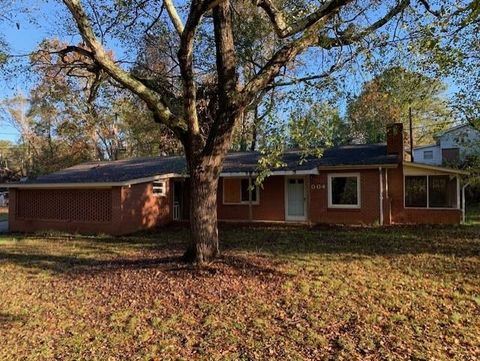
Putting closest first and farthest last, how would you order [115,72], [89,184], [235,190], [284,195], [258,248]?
[115,72] → [258,248] → [89,184] → [284,195] → [235,190]

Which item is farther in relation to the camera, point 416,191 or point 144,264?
point 416,191

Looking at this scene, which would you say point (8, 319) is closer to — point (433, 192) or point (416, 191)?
point (416, 191)

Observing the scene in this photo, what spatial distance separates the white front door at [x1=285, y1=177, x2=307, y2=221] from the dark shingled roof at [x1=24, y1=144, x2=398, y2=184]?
959mm

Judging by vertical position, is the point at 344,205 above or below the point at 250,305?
above

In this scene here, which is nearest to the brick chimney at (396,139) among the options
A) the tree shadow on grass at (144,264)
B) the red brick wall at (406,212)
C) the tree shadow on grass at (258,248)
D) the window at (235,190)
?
the red brick wall at (406,212)

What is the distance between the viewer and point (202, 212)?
870 centimetres

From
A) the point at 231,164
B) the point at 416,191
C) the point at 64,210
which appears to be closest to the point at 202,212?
the point at 231,164

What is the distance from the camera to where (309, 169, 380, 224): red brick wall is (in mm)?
18016

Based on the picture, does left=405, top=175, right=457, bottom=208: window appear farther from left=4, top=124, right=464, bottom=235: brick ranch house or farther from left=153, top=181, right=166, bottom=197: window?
left=153, top=181, right=166, bottom=197: window

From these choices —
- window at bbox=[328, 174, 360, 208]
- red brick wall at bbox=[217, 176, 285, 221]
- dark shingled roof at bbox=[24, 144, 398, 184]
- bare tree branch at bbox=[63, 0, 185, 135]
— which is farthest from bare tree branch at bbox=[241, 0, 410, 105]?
red brick wall at bbox=[217, 176, 285, 221]

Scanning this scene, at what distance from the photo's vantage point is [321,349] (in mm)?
5215

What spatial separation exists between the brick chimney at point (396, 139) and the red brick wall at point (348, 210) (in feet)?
4.78

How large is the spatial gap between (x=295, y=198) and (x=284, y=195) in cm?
52

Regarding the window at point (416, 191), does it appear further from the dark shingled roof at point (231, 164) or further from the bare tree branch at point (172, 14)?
the bare tree branch at point (172, 14)
